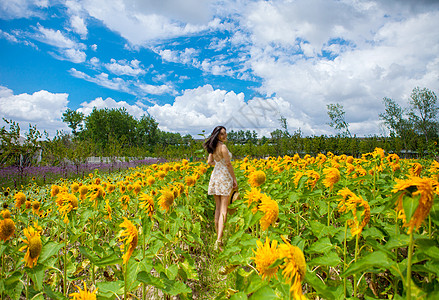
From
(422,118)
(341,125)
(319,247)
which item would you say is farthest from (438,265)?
(422,118)

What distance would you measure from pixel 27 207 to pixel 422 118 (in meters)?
45.6

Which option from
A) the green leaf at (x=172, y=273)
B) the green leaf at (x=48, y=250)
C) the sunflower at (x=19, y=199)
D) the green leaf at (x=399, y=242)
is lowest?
the green leaf at (x=172, y=273)

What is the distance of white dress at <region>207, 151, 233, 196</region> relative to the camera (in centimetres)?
412

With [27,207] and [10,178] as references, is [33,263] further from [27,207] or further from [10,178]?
[10,178]

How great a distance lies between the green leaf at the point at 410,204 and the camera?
0.76 m

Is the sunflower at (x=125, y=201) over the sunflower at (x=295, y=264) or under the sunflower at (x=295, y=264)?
under

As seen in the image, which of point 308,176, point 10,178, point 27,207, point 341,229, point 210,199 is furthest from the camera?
point 10,178

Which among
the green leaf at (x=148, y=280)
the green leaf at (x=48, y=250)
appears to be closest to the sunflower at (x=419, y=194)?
the green leaf at (x=148, y=280)

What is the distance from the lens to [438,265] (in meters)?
1.05

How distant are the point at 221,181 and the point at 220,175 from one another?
12 centimetres

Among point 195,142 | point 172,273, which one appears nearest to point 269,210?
point 172,273

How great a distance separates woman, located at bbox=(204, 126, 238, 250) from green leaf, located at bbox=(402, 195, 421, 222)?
10.7ft

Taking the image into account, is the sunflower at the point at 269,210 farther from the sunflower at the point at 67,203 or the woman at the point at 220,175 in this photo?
the woman at the point at 220,175

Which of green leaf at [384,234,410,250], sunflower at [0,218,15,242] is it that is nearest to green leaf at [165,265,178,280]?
sunflower at [0,218,15,242]
